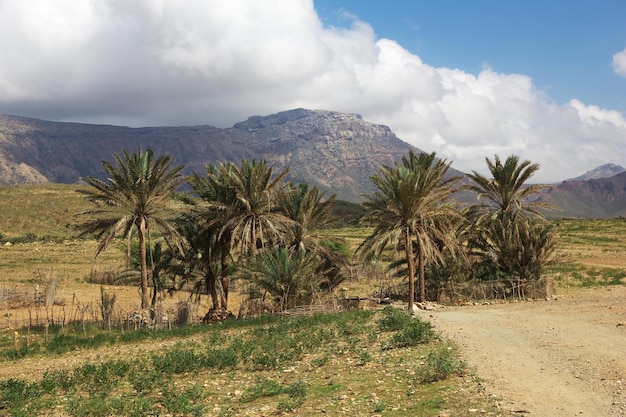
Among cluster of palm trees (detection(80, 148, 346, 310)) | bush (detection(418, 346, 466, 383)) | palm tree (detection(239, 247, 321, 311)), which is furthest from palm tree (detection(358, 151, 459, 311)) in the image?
bush (detection(418, 346, 466, 383))

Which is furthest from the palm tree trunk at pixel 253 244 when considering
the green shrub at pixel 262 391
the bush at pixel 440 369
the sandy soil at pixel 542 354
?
the bush at pixel 440 369

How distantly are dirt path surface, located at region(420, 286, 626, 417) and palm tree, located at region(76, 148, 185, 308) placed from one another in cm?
1064

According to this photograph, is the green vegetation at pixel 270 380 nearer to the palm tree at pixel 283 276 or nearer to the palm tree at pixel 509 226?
the palm tree at pixel 283 276

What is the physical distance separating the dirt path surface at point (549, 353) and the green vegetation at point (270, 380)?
603 mm

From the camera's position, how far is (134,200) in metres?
18.3

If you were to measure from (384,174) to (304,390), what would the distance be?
38.1 ft

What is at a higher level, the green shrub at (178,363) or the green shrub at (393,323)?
the green shrub at (393,323)

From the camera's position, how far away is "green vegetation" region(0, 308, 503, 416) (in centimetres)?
823

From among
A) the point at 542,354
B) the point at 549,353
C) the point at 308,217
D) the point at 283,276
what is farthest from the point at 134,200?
the point at 549,353

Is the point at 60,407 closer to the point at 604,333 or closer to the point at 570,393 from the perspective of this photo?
the point at 570,393

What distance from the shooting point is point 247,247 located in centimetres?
1914

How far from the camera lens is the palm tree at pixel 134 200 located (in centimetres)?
1806

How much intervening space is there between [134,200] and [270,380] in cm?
1069

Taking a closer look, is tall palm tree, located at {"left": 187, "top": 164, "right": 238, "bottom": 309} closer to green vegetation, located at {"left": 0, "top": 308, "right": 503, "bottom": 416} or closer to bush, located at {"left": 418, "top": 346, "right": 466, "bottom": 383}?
green vegetation, located at {"left": 0, "top": 308, "right": 503, "bottom": 416}
